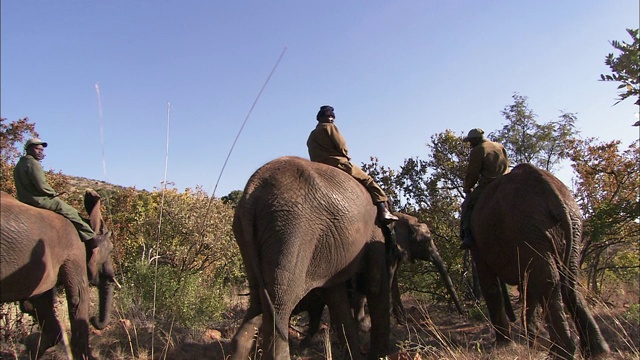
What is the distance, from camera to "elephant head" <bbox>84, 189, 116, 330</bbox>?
287 inches

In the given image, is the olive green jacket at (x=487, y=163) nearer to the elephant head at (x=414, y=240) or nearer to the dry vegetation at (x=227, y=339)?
the elephant head at (x=414, y=240)

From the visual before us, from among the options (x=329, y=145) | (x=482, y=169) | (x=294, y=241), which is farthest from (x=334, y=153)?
(x=482, y=169)

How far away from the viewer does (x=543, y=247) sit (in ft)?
19.7

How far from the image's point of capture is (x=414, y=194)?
1255cm

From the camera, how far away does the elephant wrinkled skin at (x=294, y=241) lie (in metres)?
4.98

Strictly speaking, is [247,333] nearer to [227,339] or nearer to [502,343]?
[227,339]

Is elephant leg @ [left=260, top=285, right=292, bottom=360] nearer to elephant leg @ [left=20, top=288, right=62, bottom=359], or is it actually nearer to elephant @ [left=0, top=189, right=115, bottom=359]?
elephant @ [left=0, top=189, right=115, bottom=359]

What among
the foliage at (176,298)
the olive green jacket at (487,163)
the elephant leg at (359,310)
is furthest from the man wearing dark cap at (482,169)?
the foliage at (176,298)

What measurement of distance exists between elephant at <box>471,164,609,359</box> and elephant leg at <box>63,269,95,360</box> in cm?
553

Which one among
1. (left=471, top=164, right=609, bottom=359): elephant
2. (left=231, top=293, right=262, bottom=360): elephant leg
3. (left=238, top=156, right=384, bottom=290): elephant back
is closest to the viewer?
(left=231, top=293, right=262, bottom=360): elephant leg

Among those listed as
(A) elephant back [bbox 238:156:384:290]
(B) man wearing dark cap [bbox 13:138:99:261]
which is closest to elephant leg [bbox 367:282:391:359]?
(A) elephant back [bbox 238:156:384:290]

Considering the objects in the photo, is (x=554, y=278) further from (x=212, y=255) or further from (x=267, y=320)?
(x=212, y=255)

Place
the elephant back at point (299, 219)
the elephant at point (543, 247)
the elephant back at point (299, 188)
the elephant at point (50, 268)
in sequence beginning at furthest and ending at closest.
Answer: the elephant at point (543, 247) → the elephant at point (50, 268) → the elephant back at point (299, 188) → the elephant back at point (299, 219)

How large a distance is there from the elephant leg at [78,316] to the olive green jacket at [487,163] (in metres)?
6.38
